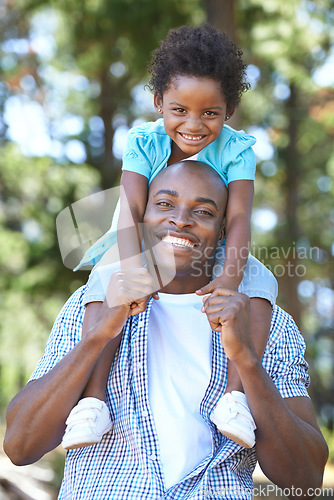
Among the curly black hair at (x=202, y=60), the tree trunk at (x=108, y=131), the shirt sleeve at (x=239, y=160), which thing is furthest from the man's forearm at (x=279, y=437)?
the tree trunk at (x=108, y=131)

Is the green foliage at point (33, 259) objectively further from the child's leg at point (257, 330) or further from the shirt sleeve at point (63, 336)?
the child's leg at point (257, 330)

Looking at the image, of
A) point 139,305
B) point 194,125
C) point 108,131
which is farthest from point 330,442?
point 139,305

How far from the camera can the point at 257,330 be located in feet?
7.93

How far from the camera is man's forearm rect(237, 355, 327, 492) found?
7.28 feet

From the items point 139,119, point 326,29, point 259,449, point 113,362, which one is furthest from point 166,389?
point 139,119

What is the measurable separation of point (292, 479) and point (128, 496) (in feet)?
1.97

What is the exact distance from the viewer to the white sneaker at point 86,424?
213 cm

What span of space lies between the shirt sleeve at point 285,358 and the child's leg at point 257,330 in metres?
0.10

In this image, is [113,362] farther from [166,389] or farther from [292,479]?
[292,479]

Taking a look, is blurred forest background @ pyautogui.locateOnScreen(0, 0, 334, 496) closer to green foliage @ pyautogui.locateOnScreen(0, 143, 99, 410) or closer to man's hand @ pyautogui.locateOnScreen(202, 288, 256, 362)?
green foliage @ pyautogui.locateOnScreen(0, 143, 99, 410)

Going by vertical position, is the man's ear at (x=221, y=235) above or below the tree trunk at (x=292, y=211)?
below

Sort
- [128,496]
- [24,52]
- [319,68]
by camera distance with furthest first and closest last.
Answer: [24,52], [319,68], [128,496]

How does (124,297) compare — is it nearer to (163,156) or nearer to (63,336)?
(63,336)

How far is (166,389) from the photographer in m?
2.41
